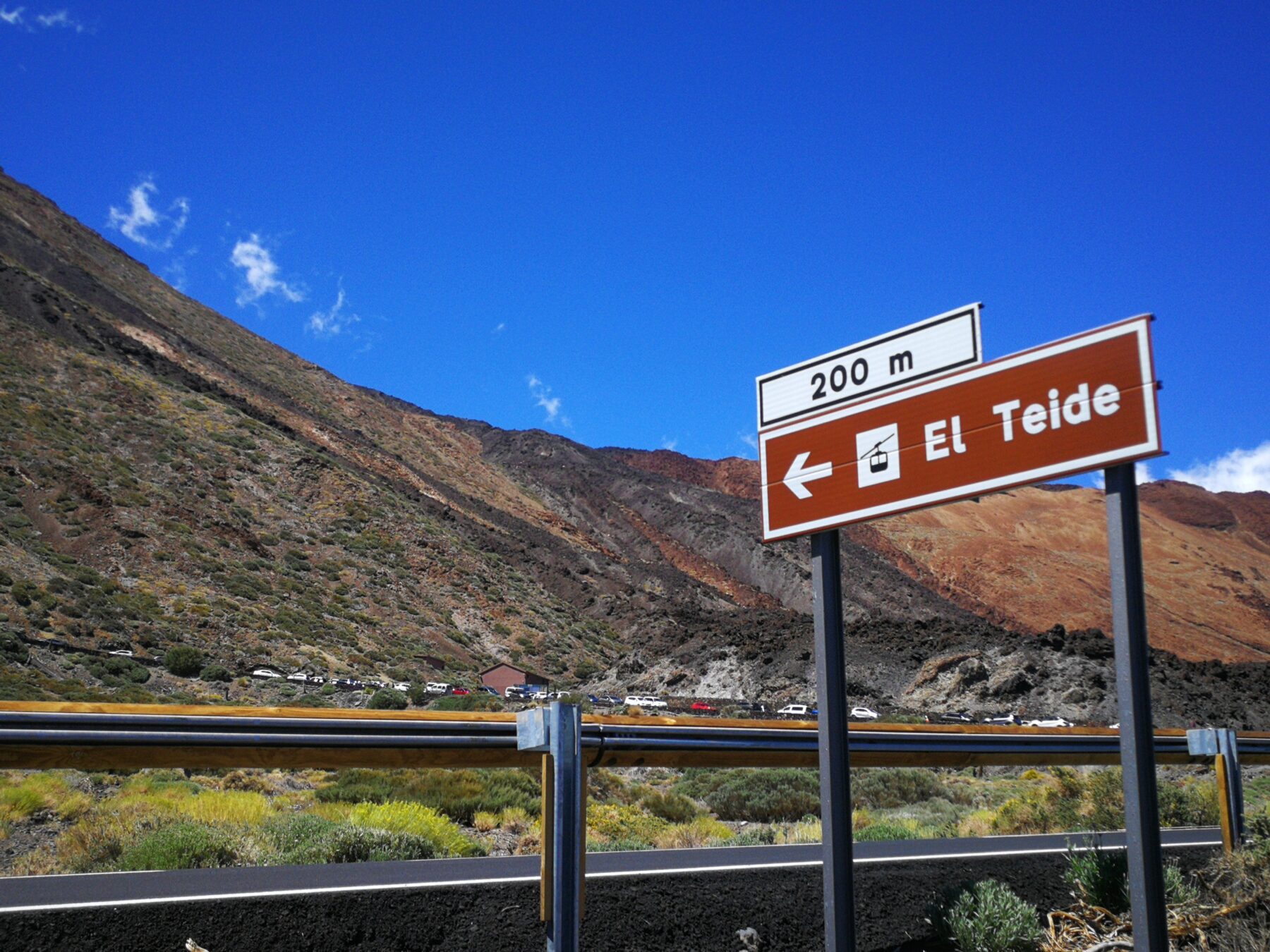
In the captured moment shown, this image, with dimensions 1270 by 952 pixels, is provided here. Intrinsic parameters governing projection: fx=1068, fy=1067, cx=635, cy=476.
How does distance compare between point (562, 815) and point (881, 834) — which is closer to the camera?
point (562, 815)

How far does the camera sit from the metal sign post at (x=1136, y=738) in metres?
3.40

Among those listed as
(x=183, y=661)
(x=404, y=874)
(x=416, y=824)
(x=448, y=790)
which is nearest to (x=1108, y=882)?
(x=404, y=874)

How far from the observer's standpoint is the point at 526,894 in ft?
16.3

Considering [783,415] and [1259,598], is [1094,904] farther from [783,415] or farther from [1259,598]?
[1259,598]

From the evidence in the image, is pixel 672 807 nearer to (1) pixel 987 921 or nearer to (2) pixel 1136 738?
(1) pixel 987 921

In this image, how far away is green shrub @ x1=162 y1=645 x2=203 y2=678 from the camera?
3584 cm

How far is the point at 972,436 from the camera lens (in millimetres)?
4145

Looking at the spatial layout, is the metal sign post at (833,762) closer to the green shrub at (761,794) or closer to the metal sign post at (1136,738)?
the metal sign post at (1136,738)

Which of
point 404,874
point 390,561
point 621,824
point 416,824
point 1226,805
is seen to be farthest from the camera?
point 390,561

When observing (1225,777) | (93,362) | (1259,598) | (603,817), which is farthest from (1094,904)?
(1259,598)

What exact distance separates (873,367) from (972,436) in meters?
0.61

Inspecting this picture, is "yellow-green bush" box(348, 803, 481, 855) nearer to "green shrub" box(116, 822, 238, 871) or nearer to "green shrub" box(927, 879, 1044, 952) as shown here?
"green shrub" box(116, 822, 238, 871)

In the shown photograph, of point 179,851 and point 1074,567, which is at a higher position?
point 1074,567

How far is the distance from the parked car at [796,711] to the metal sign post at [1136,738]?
3744 centimetres
